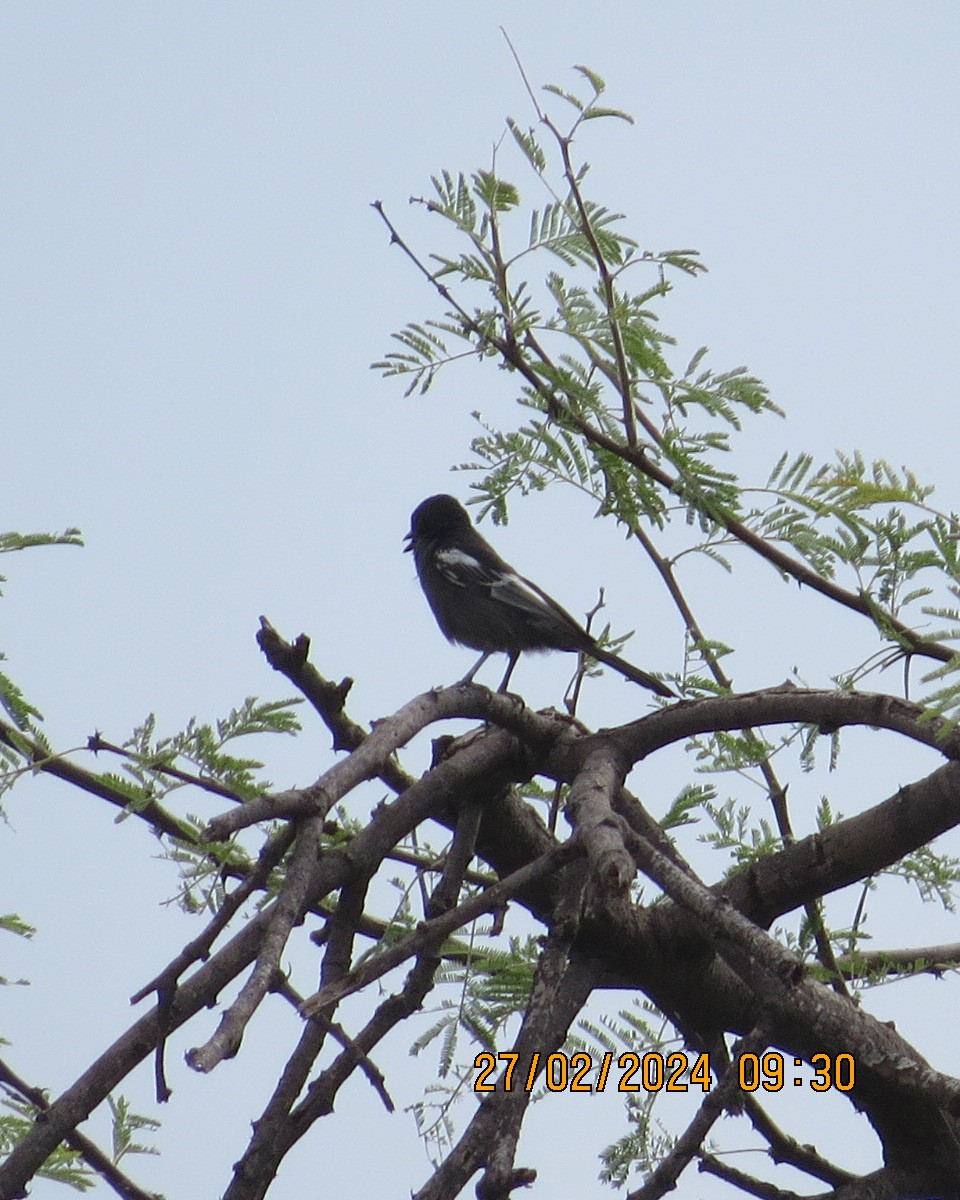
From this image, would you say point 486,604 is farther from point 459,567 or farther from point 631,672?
point 631,672

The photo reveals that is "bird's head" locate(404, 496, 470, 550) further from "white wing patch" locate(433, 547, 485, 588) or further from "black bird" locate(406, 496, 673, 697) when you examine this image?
"white wing patch" locate(433, 547, 485, 588)

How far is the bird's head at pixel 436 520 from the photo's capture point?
8.34 meters

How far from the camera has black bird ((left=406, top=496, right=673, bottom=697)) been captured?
7145 mm

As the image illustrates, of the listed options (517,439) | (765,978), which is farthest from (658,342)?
(765,978)

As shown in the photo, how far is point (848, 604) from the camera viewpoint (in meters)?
4.19

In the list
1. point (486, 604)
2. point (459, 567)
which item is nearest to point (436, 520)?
point (459, 567)

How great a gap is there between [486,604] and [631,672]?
1951 mm

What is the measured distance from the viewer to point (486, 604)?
740 cm

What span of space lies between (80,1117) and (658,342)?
293cm

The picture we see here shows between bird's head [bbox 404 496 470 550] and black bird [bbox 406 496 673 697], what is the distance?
0.12 meters

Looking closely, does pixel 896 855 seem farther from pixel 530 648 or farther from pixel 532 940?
pixel 530 648

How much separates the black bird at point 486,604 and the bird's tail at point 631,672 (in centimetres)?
103
